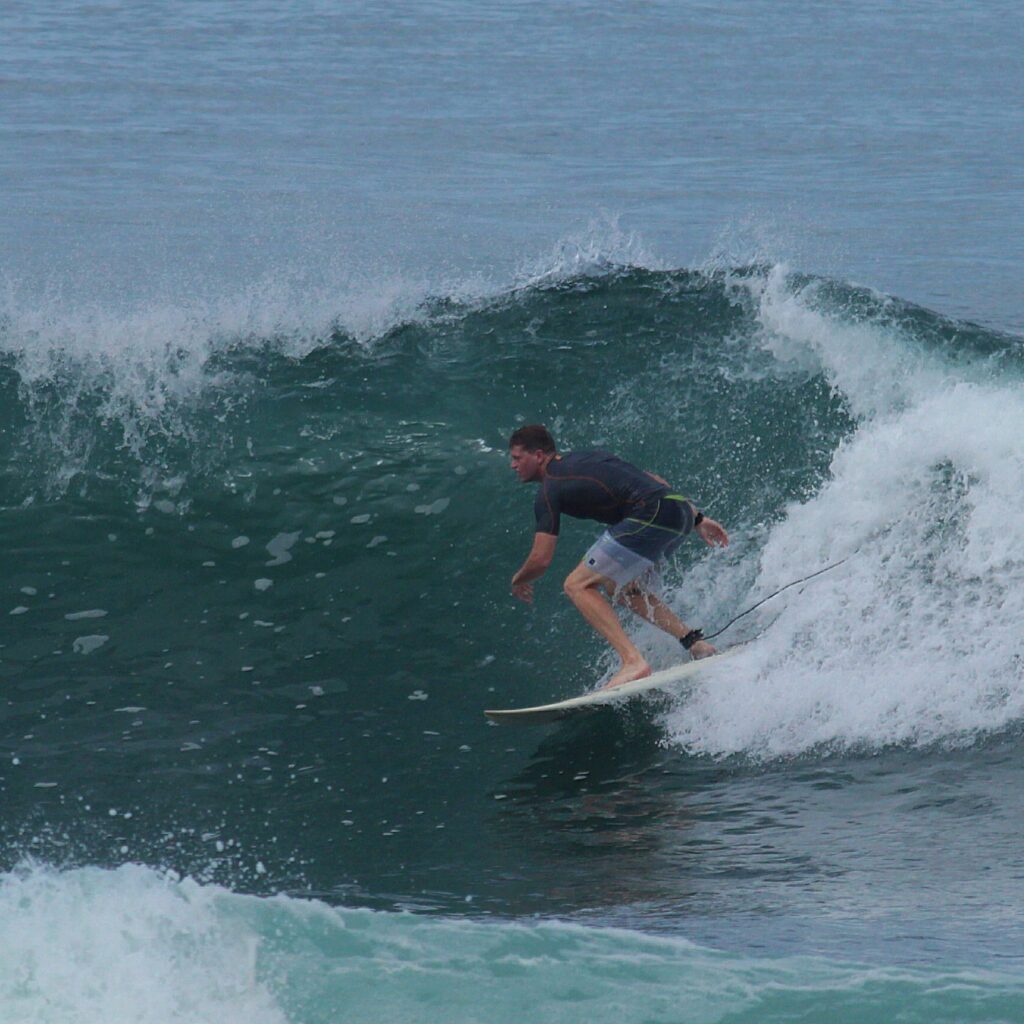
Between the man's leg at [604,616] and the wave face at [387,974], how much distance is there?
2.36 meters

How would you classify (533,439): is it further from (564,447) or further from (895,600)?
(564,447)

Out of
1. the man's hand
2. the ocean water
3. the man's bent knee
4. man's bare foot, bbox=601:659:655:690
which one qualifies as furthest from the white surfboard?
the man's hand

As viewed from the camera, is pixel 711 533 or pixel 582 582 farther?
pixel 711 533

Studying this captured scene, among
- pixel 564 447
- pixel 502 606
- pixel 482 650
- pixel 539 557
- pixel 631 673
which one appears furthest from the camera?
pixel 564 447

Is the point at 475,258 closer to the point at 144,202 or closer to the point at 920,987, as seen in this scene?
the point at 144,202

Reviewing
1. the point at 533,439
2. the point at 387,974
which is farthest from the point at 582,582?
the point at 387,974

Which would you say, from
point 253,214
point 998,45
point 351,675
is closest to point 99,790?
point 351,675

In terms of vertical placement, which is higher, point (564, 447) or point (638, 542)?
point (638, 542)

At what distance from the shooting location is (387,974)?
19.1ft

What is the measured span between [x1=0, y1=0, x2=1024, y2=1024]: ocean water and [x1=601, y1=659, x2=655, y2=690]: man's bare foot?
0.32m

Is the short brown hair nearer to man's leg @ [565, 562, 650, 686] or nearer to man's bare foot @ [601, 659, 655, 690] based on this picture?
man's leg @ [565, 562, 650, 686]

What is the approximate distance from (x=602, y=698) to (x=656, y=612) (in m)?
0.81

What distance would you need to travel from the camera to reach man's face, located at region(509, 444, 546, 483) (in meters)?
8.08

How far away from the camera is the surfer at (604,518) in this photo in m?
8.10
